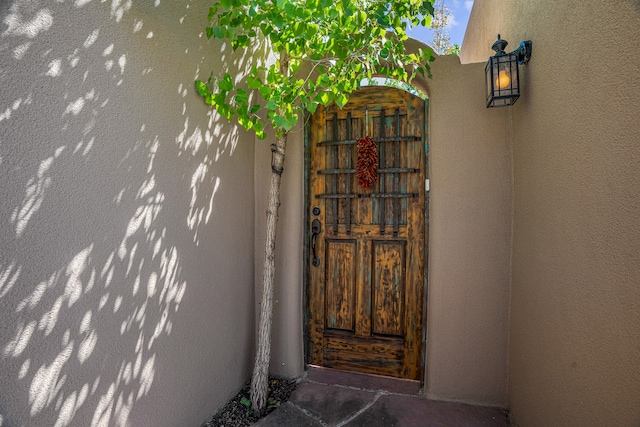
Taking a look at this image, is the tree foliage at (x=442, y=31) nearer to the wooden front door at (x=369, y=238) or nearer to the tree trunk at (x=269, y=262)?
the wooden front door at (x=369, y=238)

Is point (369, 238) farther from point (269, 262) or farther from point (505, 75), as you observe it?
point (505, 75)

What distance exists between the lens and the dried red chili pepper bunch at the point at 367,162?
2604mm

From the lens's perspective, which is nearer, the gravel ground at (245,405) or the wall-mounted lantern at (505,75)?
the wall-mounted lantern at (505,75)

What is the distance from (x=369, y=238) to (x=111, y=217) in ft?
5.76

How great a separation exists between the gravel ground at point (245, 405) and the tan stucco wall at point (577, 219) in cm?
152

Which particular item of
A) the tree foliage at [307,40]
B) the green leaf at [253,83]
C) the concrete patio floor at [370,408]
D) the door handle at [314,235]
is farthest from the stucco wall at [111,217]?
the door handle at [314,235]

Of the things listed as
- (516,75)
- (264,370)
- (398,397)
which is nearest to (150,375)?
(264,370)

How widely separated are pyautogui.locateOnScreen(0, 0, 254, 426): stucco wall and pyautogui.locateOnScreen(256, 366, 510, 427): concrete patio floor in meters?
0.53

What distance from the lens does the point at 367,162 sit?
2607 mm

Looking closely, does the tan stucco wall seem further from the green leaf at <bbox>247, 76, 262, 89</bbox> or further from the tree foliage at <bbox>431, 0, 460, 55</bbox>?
the tree foliage at <bbox>431, 0, 460, 55</bbox>

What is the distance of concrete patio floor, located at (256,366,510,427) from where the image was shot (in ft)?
7.30

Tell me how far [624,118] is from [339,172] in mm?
1797

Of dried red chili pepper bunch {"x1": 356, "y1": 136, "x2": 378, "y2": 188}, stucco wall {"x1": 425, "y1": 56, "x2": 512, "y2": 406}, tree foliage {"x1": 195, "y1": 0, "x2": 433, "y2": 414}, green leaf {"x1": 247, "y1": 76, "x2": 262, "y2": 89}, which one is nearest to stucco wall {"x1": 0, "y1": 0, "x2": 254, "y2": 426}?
tree foliage {"x1": 195, "y1": 0, "x2": 433, "y2": 414}

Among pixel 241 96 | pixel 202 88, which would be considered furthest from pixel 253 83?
pixel 202 88
